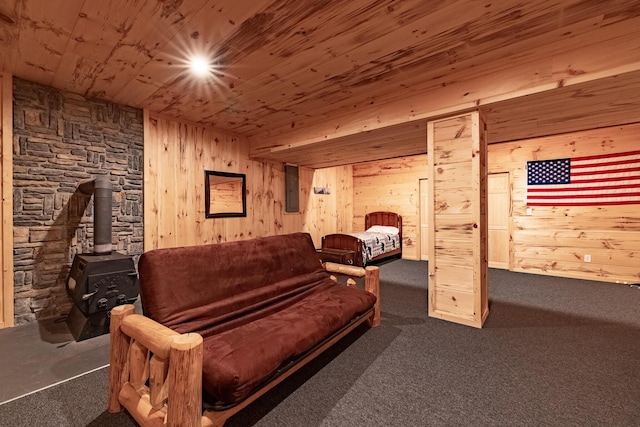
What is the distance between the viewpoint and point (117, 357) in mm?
1488

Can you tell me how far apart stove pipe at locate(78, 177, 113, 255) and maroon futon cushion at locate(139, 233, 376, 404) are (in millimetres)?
1482

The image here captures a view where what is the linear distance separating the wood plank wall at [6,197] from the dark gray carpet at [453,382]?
1.58m

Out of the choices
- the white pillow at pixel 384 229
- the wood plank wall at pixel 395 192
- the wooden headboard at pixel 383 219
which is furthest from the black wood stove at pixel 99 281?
the wood plank wall at pixel 395 192

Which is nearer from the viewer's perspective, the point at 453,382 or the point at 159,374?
the point at 159,374

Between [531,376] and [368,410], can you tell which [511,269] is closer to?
[531,376]

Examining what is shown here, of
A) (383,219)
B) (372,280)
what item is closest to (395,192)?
(383,219)

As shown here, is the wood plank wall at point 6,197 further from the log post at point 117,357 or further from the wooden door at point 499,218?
the wooden door at point 499,218

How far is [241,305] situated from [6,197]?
2.63 metres

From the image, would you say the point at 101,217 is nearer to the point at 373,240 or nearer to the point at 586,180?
the point at 373,240

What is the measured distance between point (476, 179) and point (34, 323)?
180 inches

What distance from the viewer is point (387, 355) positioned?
6.89 ft

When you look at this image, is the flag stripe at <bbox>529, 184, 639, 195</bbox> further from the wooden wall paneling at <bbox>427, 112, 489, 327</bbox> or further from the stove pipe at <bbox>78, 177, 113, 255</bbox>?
the stove pipe at <bbox>78, 177, 113, 255</bbox>

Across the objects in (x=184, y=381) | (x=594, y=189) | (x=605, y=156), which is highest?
(x=605, y=156)

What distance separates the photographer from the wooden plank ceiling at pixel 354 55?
5.65 ft
